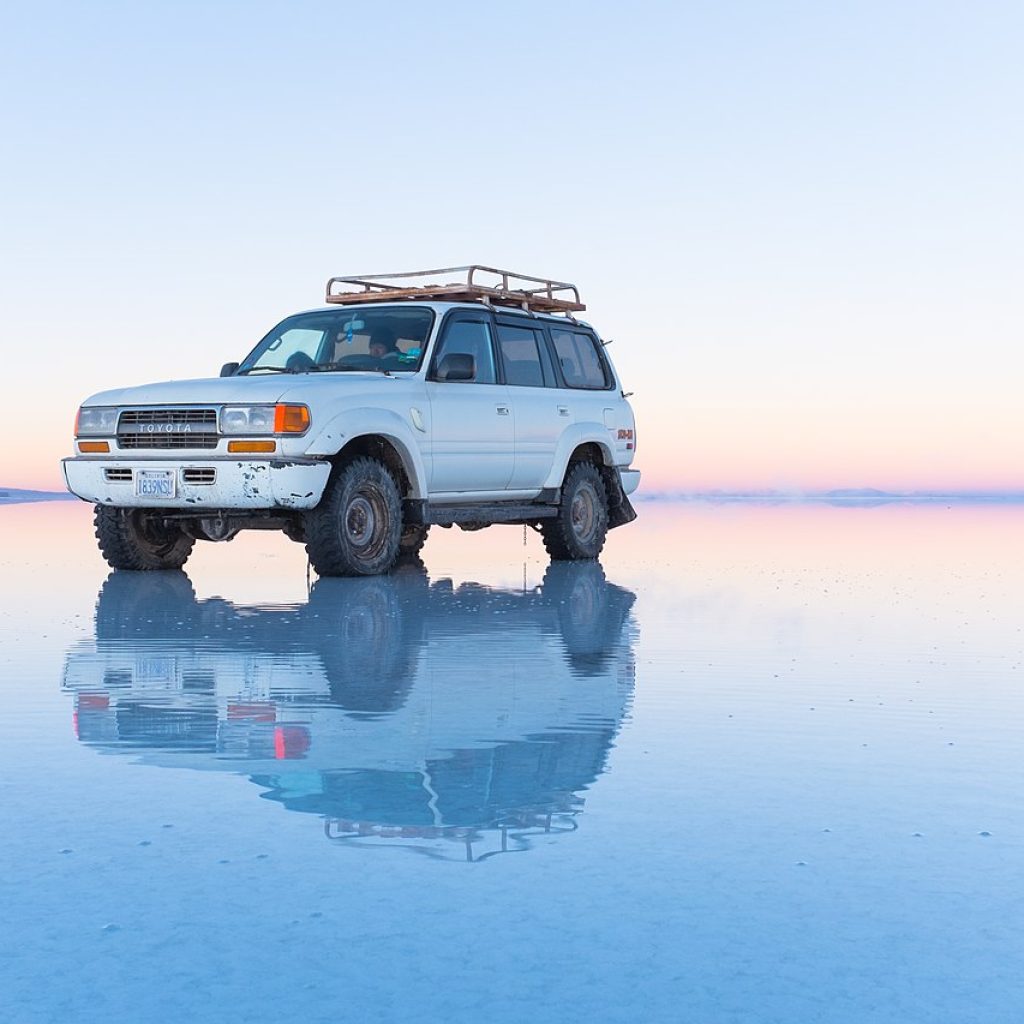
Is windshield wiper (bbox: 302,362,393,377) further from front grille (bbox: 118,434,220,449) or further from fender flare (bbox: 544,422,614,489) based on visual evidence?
fender flare (bbox: 544,422,614,489)

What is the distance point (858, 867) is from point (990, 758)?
1.61 meters

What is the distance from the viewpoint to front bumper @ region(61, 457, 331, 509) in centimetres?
1156

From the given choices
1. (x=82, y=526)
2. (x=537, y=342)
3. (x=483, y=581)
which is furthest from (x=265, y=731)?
(x=82, y=526)

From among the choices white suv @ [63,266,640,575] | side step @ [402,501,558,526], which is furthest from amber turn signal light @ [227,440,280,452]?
side step @ [402,501,558,526]

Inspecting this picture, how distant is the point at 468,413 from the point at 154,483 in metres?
2.77

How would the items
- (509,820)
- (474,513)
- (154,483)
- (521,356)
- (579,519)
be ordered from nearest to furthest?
(509,820) → (154,483) → (474,513) → (521,356) → (579,519)

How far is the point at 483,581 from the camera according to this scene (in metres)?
12.9

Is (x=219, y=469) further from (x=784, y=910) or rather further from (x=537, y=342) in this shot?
(x=784, y=910)

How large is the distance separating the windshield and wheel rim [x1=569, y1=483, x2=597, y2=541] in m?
2.77

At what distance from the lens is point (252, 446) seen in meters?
11.6

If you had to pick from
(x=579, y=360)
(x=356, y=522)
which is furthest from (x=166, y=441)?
(x=579, y=360)

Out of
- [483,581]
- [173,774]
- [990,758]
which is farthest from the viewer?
[483,581]

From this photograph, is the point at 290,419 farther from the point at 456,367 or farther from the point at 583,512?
the point at 583,512

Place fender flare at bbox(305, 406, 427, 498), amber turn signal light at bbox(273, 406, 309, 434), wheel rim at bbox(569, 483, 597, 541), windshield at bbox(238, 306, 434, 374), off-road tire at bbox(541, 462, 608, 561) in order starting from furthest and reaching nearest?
wheel rim at bbox(569, 483, 597, 541), off-road tire at bbox(541, 462, 608, 561), windshield at bbox(238, 306, 434, 374), fender flare at bbox(305, 406, 427, 498), amber turn signal light at bbox(273, 406, 309, 434)
